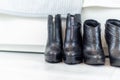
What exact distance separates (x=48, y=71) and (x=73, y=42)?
0.56ft

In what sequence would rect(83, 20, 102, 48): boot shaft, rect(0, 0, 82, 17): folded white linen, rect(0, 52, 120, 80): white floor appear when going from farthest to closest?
rect(0, 0, 82, 17): folded white linen → rect(83, 20, 102, 48): boot shaft → rect(0, 52, 120, 80): white floor

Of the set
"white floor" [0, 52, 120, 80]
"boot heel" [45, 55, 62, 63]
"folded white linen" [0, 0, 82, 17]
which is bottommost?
"white floor" [0, 52, 120, 80]

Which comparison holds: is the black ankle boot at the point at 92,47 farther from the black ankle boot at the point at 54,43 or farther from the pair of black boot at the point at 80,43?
the black ankle boot at the point at 54,43

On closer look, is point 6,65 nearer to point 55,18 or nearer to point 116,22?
point 55,18

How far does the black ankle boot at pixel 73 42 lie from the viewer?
0.88 metres

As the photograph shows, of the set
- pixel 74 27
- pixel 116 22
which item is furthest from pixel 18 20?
pixel 116 22

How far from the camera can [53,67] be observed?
88cm

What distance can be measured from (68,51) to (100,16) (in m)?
0.27

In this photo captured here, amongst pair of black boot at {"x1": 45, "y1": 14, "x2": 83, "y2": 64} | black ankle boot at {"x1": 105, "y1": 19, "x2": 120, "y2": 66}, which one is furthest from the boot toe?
pair of black boot at {"x1": 45, "y1": 14, "x2": 83, "y2": 64}

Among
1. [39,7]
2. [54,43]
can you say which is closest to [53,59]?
[54,43]

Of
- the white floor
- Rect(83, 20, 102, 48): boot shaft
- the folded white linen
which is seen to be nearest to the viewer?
the white floor

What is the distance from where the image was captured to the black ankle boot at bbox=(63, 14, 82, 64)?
883 millimetres

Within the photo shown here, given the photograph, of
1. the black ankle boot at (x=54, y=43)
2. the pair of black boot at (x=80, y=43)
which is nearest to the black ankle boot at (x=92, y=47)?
the pair of black boot at (x=80, y=43)

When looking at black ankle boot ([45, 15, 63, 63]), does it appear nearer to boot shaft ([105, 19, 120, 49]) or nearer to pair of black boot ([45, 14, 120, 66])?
pair of black boot ([45, 14, 120, 66])
